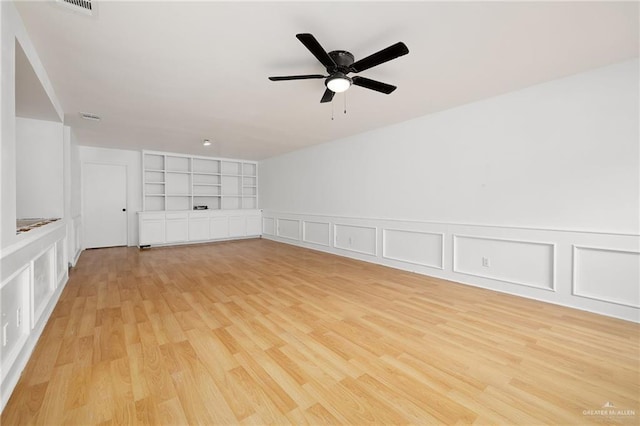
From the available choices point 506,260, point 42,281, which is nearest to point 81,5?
point 42,281

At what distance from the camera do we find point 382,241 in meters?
4.84

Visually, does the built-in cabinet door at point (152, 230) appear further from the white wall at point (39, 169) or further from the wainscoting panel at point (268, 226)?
the white wall at point (39, 169)

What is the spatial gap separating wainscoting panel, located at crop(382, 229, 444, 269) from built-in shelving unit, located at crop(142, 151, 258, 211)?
5.11m

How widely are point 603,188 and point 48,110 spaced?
19.7 ft

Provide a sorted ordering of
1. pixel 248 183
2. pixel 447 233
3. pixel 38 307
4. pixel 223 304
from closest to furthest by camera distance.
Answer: pixel 38 307 < pixel 223 304 < pixel 447 233 < pixel 248 183

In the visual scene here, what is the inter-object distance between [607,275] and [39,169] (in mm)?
6410

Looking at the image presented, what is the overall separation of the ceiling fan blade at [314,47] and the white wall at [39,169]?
11.9ft

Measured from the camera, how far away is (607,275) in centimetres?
269

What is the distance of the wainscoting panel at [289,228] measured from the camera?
22.9 ft

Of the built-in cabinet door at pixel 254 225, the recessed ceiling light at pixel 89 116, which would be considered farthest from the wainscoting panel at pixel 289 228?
the recessed ceiling light at pixel 89 116

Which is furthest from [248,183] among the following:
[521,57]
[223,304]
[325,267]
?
[521,57]

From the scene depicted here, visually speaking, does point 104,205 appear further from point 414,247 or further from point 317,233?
point 414,247

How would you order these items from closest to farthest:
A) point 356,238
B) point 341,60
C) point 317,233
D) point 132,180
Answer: point 341,60 < point 356,238 < point 317,233 < point 132,180

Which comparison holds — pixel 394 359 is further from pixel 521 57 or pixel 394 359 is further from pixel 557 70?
pixel 557 70
